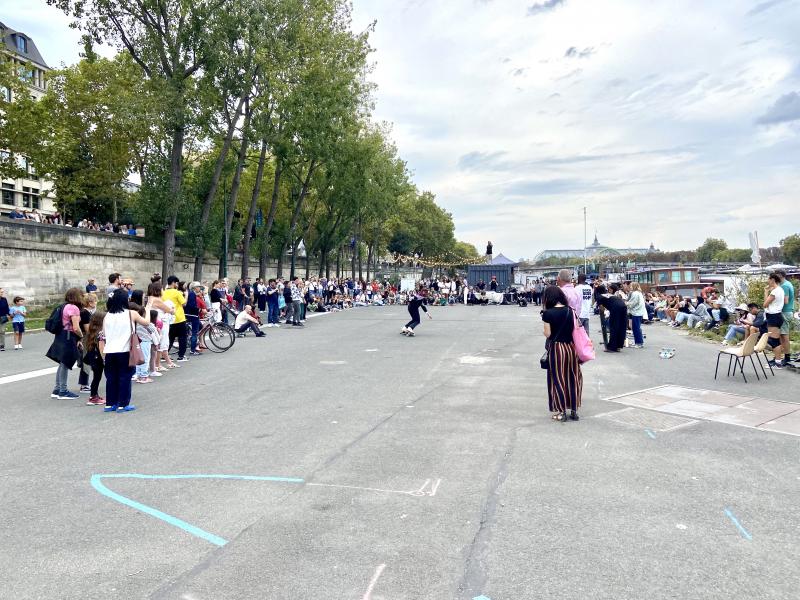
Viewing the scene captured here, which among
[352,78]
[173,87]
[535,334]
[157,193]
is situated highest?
[352,78]

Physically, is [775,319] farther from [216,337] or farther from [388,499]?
[216,337]

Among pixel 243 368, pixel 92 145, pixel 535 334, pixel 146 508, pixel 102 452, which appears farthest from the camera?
pixel 92 145

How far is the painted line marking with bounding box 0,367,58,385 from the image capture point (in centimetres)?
1136

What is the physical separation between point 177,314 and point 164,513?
901cm

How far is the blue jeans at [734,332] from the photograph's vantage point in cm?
1698

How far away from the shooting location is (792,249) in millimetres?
91750

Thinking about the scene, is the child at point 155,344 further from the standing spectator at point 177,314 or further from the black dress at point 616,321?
the black dress at point 616,321

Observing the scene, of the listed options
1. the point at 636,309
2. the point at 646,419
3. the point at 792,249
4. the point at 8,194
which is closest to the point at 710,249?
the point at 792,249

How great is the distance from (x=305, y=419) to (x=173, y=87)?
22131mm

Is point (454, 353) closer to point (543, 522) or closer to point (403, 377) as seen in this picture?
point (403, 377)

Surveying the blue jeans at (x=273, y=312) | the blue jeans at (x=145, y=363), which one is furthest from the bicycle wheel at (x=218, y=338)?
the blue jeans at (x=273, y=312)

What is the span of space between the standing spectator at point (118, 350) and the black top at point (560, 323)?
5.52m

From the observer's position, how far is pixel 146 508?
192 inches

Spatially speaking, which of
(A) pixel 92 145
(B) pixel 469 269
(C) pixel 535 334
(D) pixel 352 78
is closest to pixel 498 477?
(C) pixel 535 334
